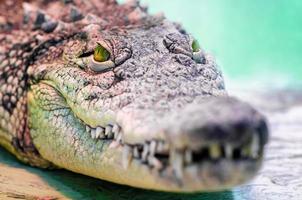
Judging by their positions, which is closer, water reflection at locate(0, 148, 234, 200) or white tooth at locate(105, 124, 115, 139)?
white tooth at locate(105, 124, 115, 139)

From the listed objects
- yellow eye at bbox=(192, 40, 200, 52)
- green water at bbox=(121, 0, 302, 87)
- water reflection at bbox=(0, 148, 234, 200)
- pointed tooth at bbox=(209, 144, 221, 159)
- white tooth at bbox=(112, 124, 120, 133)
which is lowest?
water reflection at bbox=(0, 148, 234, 200)

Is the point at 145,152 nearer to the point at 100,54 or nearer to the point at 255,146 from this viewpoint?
the point at 255,146

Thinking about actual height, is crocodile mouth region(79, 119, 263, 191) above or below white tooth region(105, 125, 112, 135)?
below

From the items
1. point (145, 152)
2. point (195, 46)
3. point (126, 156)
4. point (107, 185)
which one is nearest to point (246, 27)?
point (195, 46)

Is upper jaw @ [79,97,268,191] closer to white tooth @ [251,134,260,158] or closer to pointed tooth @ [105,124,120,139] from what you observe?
white tooth @ [251,134,260,158]

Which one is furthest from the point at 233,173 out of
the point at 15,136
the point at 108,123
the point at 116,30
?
the point at 15,136

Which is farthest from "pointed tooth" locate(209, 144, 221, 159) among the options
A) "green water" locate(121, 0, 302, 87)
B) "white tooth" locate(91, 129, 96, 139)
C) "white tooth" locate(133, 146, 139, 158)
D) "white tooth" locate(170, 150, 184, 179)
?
"green water" locate(121, 0, 302, 87)

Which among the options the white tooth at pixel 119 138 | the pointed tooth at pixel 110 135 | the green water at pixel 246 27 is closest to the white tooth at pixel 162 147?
the white tooth at pixel 119 138

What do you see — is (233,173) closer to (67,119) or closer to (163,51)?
(163,51)
